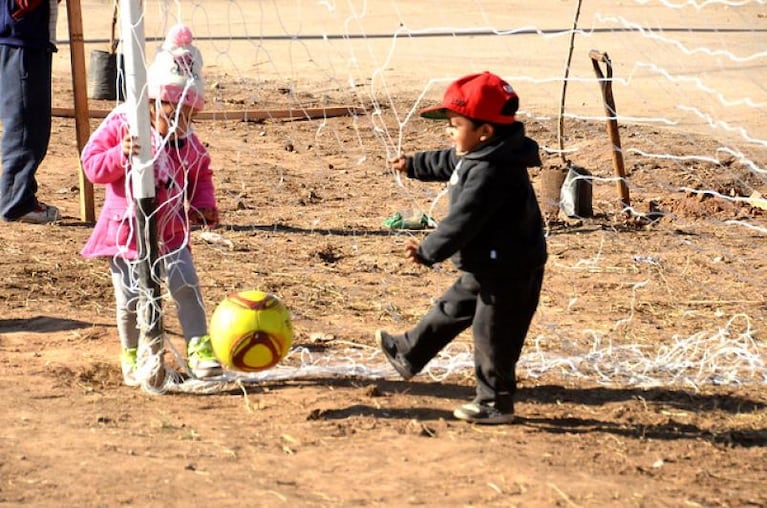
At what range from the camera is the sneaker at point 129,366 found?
607 cm

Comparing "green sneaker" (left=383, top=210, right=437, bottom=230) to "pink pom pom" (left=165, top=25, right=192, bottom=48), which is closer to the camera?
"pink pom pom" (left=165, top=25, right=192, bottom=48)

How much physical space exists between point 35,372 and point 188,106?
154cm

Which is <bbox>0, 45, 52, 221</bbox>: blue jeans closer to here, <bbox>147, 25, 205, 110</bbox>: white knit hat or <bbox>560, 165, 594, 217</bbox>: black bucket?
<bbox>147, 25, 205, 110</bbox>: white knit hat

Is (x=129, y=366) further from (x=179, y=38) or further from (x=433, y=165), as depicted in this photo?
(x=433, y=165)

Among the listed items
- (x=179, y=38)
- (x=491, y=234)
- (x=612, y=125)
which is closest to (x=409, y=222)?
(x=612, y=125)

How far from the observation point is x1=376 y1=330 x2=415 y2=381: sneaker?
19.8ft

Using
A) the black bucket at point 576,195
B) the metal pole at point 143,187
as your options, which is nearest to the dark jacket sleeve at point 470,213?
the metal pole at point 143,187

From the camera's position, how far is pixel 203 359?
6.02m

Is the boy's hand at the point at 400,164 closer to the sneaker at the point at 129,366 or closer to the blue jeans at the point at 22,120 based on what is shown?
the sneaker at the point at 129,366

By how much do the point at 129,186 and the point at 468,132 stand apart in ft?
5.15

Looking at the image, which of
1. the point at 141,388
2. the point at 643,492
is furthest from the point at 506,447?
the point at 141,388

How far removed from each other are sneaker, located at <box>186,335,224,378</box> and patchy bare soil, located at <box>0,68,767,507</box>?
0.12 meters

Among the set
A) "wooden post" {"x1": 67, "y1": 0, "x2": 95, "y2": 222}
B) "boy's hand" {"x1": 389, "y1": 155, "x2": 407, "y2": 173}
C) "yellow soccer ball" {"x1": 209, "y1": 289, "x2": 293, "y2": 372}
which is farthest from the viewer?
"wooden post" {"x1": 67, "y1": 0, "x2": 95, "y2": 222}

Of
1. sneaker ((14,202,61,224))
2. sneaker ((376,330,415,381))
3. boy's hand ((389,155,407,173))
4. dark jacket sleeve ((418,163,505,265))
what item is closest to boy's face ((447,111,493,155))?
dark jacket sleeve ((418,163,505,265))
